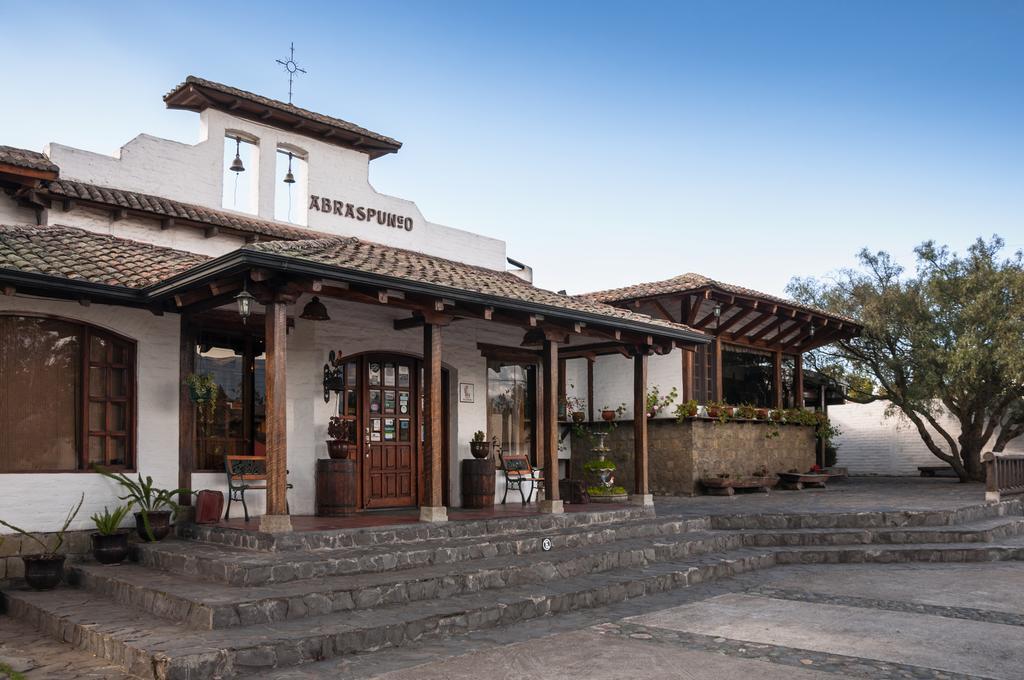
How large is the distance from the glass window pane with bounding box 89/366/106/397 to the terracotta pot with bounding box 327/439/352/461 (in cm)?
249

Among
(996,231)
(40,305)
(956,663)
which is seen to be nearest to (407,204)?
(40,305)

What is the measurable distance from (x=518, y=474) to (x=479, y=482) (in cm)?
86

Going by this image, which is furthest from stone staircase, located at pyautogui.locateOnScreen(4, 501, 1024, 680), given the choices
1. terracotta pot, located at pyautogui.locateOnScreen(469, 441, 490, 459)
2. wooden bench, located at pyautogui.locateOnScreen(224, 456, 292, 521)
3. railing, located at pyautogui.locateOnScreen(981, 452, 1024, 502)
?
railing, located at pyautogui.locateOnScreen(981, 452, 1024, 502)

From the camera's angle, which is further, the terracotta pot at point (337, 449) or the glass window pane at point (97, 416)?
the terracotta pot at point (337, 449)

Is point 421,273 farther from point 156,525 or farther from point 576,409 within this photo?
point 576,409

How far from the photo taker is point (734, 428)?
17359 mm

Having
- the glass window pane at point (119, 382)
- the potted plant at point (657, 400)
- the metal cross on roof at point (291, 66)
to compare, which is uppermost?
the metal cross on roof at point (291, 66)

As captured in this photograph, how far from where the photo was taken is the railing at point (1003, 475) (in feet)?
46.8

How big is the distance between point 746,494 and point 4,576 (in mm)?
12680

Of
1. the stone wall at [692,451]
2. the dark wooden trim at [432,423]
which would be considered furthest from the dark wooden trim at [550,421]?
the stone wall at [692,451]

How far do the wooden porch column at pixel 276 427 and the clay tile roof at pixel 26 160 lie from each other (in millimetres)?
3586

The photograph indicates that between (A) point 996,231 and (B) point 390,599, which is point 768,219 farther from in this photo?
(B) point 390,599

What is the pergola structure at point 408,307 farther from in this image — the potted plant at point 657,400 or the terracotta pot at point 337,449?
the potted plant at point 657,400

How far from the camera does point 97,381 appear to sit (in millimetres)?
9297
